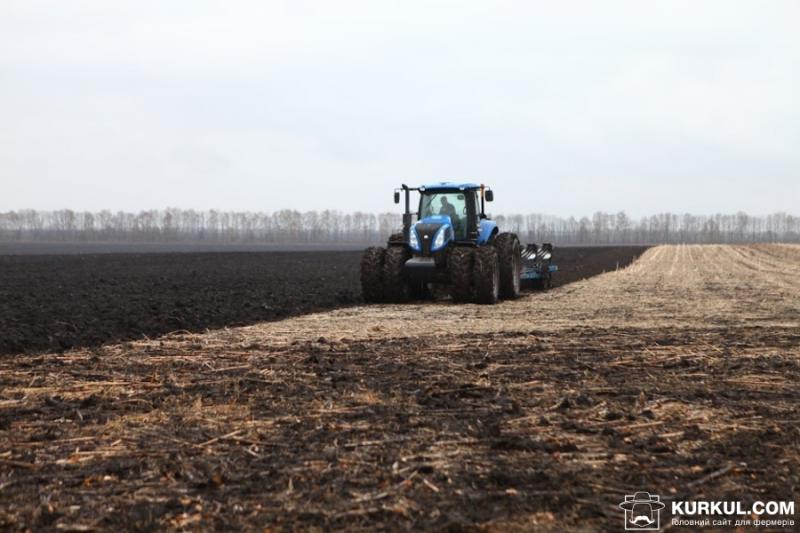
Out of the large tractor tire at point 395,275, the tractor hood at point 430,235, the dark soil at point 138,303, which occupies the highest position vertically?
the tractor hood at point 430,235

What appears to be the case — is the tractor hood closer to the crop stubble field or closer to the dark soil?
the dark soil

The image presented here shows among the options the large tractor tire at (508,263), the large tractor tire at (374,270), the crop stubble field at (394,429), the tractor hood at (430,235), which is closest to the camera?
the crop stubble field at (394,429)

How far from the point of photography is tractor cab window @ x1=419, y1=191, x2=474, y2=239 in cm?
1984

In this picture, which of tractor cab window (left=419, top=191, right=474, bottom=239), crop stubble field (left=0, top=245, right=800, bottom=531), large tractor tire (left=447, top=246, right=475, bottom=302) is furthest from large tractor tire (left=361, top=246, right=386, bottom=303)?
crop stubble field (left=0, top=245, right=800, bottom=531)

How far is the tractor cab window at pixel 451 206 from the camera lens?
65.1 ft

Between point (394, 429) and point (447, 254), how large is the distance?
12.5m

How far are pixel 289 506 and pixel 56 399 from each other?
4.24m

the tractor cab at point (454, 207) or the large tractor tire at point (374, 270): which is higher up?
the tractor cab at point (454, 207)

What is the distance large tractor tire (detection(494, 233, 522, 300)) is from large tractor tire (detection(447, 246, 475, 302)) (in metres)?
1.63

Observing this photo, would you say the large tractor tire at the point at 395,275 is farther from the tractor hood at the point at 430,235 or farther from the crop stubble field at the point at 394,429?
the crop stubble field at the point at 394,429

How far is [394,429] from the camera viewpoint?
6.86 m

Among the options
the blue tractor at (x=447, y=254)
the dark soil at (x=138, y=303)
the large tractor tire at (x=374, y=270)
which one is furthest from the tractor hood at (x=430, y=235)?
the dark soil at (x=138, y=303)

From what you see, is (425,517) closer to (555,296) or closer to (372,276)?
(372,276)

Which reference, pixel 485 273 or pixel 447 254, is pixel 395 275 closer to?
pixel 447 254
